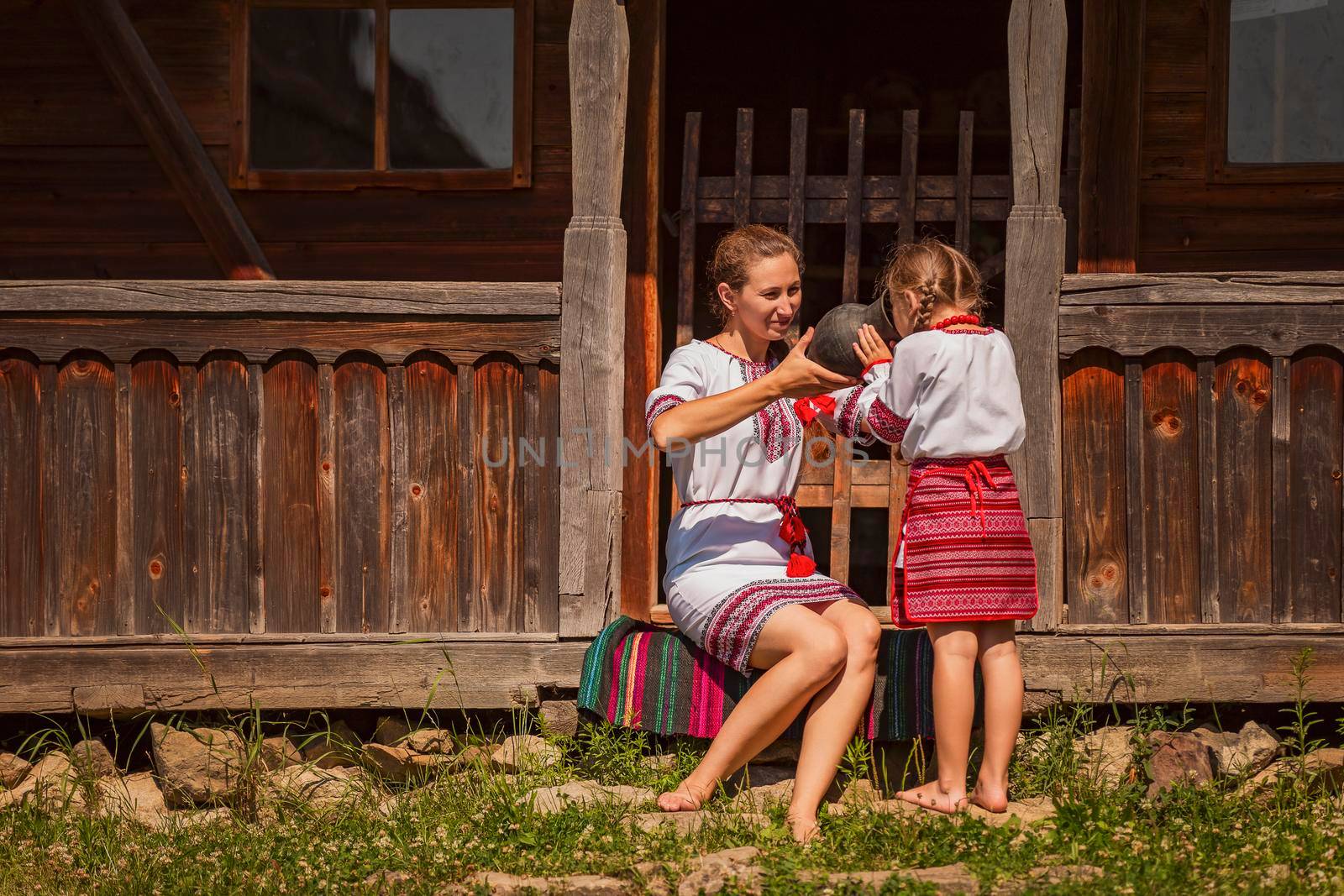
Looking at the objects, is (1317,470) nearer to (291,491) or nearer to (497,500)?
(497,500)

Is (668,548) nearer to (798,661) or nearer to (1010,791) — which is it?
(798,661)

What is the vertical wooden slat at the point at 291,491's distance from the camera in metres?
4.45

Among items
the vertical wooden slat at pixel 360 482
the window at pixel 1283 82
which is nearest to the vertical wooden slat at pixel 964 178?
the window at pixel 1283 82

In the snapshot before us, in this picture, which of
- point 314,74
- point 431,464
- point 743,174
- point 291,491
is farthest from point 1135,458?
point 314,74

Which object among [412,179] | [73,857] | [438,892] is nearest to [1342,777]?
[438,892]

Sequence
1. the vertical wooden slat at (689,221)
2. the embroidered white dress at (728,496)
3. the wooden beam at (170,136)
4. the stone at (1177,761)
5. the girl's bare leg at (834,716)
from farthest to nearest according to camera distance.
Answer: the vertical wooden slat at (689,221), the wooden beam at (170,136), the stone at (1177,761), the embroidered white dress at (728,496), the girl's bare leg at (834,716)

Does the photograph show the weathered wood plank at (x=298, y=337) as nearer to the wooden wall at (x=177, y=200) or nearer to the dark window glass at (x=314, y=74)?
the wooden wall at (x=177, y=200)

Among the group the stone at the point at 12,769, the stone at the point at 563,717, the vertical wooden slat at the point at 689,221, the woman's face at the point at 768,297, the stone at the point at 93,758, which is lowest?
the stone at the point at 12,769

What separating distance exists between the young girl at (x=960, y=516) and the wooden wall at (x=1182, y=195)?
2.22m

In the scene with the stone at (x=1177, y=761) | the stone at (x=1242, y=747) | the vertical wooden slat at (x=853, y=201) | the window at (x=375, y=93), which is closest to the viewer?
the stone at (x=1177, y=761)

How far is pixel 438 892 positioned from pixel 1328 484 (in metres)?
3.19

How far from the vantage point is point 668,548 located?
13.7 feet

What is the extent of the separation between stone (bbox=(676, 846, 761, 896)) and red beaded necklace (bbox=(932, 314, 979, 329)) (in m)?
1.60

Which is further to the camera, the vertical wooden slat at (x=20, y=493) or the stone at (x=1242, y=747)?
the vertical wooden slat at (x=20, y=493)
